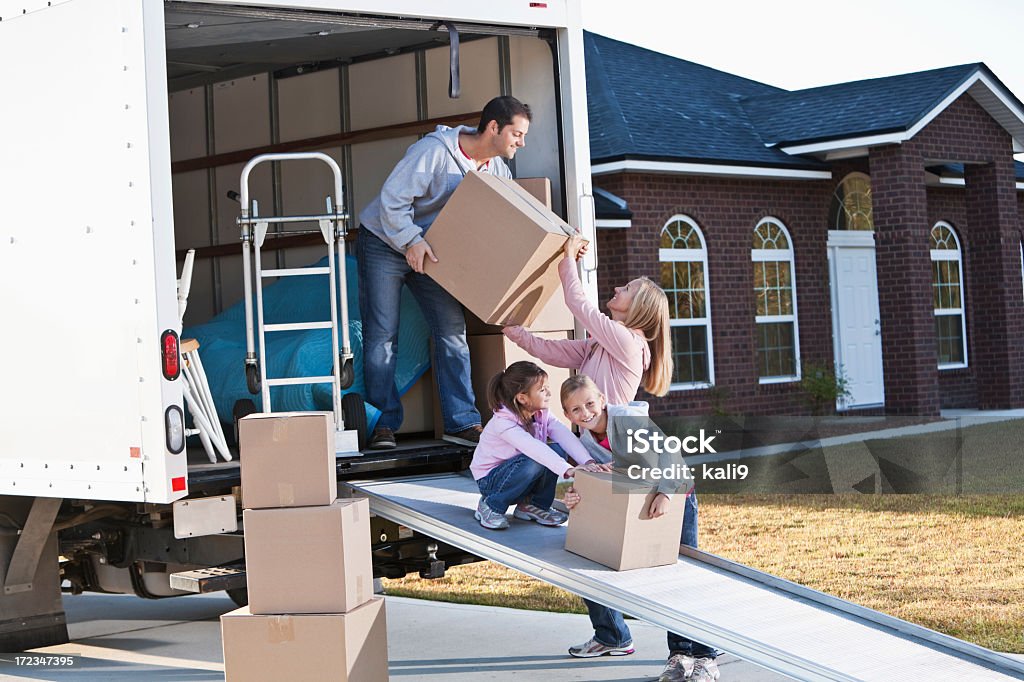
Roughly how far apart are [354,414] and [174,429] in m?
1.21

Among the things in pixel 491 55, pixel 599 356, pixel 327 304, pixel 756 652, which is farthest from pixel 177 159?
pixel 756 652

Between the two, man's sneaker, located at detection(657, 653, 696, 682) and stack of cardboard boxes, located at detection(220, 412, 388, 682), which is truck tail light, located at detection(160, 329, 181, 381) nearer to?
stack of cardboard boxes, located at detection(220, 412, 388, 682)

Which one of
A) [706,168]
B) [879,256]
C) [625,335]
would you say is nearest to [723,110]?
[706,168]

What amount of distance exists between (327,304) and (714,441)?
364 inches

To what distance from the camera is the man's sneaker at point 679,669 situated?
17.5 ft

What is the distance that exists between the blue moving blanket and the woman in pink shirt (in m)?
1.12

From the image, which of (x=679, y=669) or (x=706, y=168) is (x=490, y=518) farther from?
(x=706, y=168)

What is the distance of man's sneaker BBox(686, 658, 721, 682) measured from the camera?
5293 mm

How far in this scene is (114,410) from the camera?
4.90 metres

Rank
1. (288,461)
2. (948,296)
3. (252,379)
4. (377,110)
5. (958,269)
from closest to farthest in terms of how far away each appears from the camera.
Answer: (288,461)
(252,379)
(377,110)
(948,296)
(958,269)

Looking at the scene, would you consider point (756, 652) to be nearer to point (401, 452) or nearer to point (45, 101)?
point (401, 452)

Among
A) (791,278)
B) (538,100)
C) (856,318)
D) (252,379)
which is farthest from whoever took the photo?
(856,318)

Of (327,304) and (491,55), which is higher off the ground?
(491,55)

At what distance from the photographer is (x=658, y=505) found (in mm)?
4848
